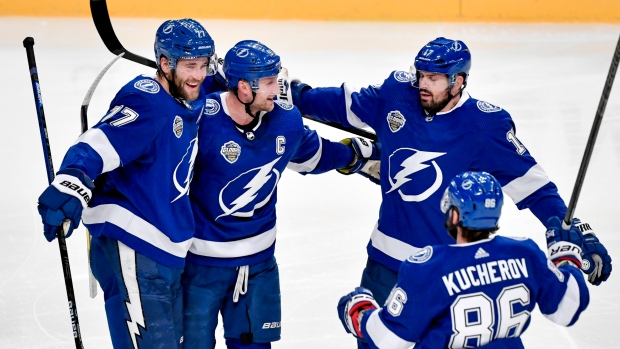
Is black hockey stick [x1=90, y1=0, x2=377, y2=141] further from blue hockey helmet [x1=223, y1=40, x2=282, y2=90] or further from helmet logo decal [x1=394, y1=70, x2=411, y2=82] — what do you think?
helmet logo decal [x1=394, y1=70, x2=411, y2=82]

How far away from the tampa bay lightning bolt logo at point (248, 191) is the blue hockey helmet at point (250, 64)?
0.97 feet

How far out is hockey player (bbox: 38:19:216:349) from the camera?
3.13m

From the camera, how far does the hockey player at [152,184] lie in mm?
3133

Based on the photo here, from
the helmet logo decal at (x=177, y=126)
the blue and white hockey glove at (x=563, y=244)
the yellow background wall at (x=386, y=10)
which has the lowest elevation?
the blue and white hockey glove at (x=563, y=244)

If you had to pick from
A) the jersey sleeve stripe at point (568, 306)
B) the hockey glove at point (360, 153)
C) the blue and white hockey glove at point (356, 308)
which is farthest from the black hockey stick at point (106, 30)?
the jersey sleeve stripe at point (568, 306)

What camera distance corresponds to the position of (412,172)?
3.49 meters

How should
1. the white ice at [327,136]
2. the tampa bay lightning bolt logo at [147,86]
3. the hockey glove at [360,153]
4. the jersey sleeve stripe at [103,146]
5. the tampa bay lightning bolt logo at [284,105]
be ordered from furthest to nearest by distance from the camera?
the white ice at [327,136], the hockey glove at [360,153], the tampa bay lightning bolt logo at [284,105], the tampa bay lightning bolt logo at [147,86], the jersey sleeve stripe at [103,146]

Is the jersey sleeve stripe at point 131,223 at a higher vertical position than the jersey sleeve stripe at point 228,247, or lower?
higher

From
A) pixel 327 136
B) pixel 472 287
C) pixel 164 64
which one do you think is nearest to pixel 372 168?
pixel 164 64

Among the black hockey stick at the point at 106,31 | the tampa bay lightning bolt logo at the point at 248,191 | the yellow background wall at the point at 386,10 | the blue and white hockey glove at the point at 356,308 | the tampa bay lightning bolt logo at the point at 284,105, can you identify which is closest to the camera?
the blue and white hockey glove at the point at 356,308

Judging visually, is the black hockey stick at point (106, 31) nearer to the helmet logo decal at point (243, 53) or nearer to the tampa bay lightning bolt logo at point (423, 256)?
the helmet logo decal at point (243, 53)

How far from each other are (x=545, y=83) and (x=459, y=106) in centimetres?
444

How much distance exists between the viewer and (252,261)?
359 centimetres

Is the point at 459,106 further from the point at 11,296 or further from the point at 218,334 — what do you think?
the point at 11,296
